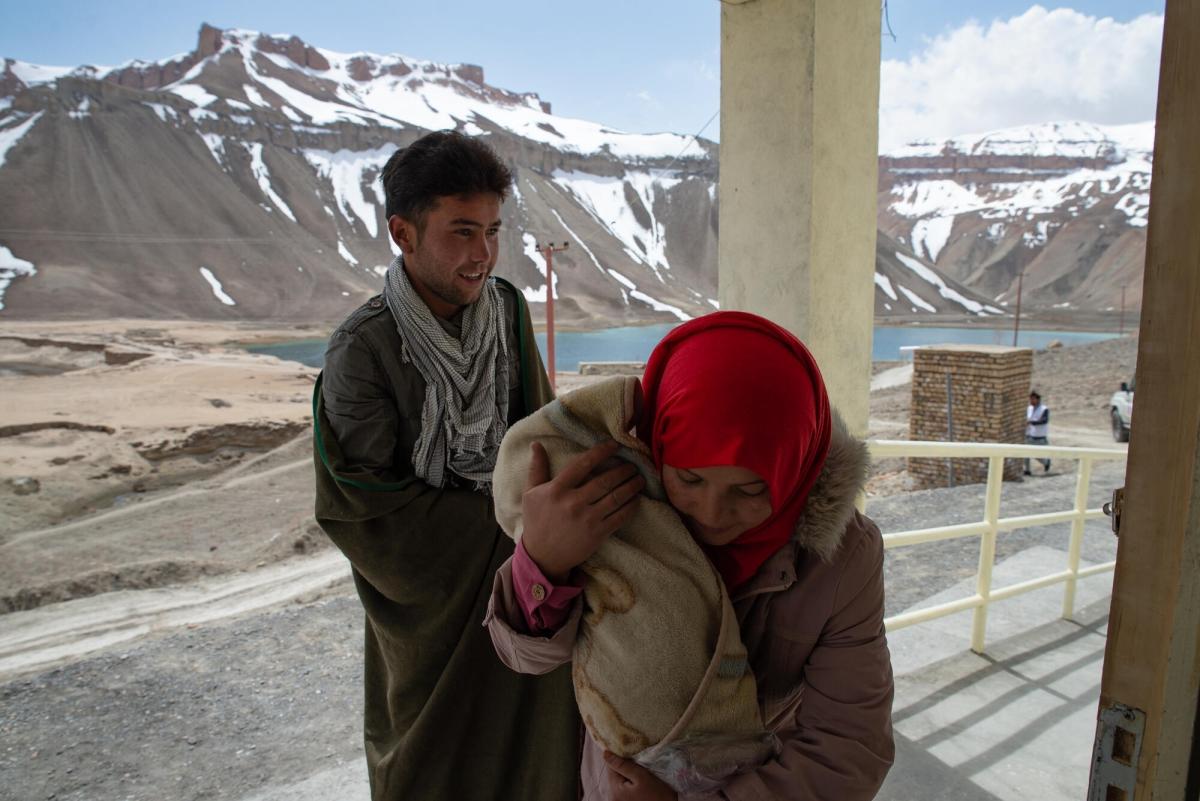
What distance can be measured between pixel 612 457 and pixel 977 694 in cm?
240

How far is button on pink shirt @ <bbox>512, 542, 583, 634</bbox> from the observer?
83cm

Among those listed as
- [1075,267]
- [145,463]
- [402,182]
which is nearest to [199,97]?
[145,463]

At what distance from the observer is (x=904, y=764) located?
6.75 ft

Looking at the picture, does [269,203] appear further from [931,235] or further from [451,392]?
[931,235]

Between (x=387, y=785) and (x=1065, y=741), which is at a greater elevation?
(x=387, y=785)

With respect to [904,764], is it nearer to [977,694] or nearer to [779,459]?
[977,694]

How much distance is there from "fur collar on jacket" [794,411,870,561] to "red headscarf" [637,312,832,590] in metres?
0.01

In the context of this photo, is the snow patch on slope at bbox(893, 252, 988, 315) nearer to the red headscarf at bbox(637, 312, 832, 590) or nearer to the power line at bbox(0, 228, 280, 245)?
the power line at bbox(0, 228, 280, 245)

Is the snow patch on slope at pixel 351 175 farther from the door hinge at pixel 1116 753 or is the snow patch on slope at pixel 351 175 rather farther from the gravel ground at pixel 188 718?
the door hinge at pixel 1116 753

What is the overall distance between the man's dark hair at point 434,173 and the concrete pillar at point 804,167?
1153 mm

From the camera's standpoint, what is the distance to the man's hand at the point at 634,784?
855 mm

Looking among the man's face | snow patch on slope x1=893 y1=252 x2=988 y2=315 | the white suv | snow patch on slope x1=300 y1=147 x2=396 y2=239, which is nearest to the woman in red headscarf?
the man's face

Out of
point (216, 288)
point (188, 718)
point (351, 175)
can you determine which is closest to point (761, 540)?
point (188, 718)

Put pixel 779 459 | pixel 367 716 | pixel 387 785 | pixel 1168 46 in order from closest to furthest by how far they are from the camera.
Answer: pixel 1168 46 < pixel 779 459 < pixel 387 785 < pixel 367 716
